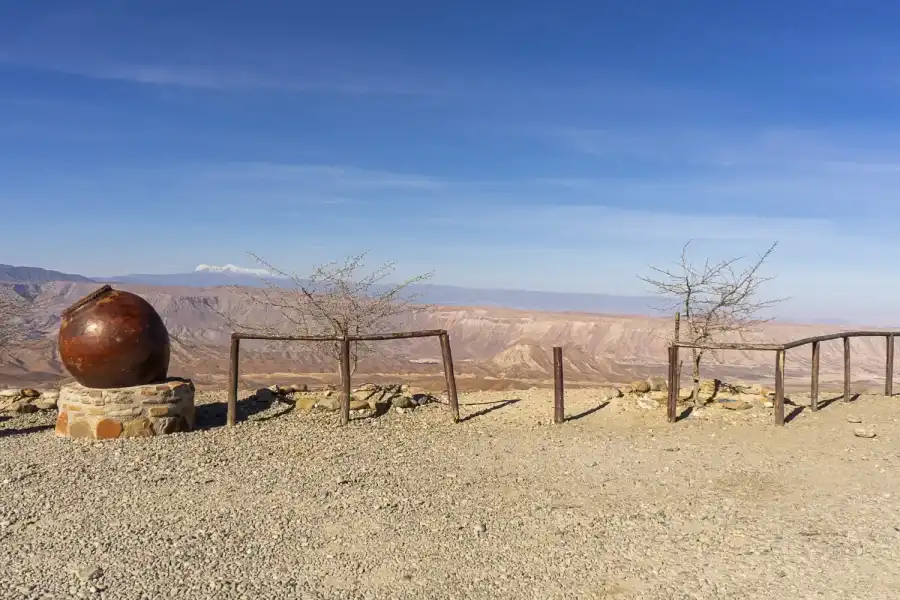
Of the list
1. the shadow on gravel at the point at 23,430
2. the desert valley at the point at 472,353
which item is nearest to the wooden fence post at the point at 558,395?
the shadow on gravel at the point at 23,430

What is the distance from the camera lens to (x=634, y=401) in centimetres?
1270

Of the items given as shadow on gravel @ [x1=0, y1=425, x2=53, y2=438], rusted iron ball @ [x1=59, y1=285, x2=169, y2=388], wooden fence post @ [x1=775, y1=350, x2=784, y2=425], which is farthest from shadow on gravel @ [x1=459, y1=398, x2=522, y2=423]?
shadow on gravel @ [x1=0, y1=425, x2=53, y2=438]

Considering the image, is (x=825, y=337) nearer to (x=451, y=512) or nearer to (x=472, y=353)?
(x=451, y=512)

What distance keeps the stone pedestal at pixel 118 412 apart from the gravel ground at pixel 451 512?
1.04 feet

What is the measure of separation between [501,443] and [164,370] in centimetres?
544

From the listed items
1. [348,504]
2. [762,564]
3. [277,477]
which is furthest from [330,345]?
[762,564]

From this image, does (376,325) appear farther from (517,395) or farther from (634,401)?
(634,401)

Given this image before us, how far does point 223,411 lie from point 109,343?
8.97 feet

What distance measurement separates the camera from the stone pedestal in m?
9.32

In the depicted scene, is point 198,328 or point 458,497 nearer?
point 458,497

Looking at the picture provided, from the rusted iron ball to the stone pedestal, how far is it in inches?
8.2

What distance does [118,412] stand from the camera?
935 cm

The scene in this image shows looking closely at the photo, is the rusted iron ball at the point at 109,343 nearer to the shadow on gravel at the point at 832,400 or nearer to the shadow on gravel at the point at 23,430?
the shadow on gravel at the point at 23,430

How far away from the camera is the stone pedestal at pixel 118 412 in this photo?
9.32m
